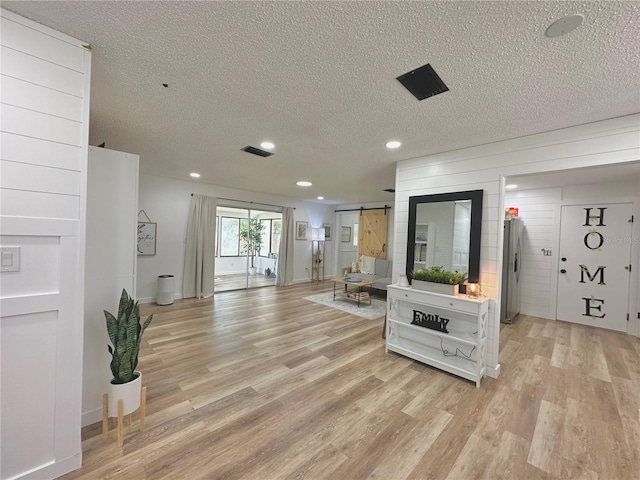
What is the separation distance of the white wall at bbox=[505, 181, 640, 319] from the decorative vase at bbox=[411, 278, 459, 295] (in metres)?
3.32

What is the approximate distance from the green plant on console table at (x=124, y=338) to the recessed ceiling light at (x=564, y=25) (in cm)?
283

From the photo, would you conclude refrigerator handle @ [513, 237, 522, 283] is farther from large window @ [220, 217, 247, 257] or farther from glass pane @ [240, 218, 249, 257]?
large window @ [220, 217, 247, 257]

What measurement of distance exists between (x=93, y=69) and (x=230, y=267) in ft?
22.5

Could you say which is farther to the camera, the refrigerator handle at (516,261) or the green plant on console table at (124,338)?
the refrigerator handle at (516,261)

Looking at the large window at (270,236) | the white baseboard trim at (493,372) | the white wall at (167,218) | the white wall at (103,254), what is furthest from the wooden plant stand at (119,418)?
the large window at (270,236)

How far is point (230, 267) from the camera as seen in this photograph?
8.10m

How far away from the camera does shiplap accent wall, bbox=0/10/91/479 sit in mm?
1279

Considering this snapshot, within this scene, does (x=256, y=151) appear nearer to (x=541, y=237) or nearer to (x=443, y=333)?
(x=443, y=333)

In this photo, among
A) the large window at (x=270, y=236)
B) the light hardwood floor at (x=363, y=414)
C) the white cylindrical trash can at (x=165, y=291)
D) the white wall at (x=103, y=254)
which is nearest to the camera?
the light hardwood floor at (x=363, y=414)

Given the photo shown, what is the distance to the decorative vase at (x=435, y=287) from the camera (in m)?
2.70

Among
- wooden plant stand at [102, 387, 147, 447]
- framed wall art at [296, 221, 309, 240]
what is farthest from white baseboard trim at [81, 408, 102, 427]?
framed wall art at [296, 221, 309, 240]

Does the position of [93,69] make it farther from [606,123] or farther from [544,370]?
[544,370]

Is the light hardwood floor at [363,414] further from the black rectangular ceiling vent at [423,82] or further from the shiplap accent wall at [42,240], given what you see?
the black rectangular ceiling vent at [423,82]

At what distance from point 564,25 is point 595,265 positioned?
4.74 meters
